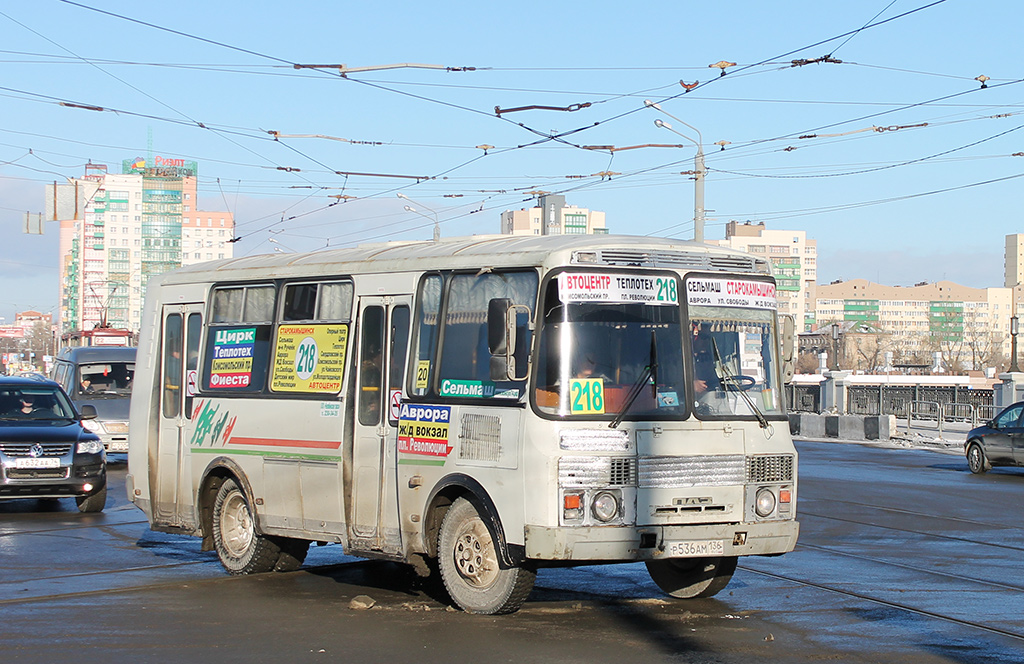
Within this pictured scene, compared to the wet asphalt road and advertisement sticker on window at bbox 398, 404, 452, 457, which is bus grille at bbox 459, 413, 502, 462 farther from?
the wet asphalt road

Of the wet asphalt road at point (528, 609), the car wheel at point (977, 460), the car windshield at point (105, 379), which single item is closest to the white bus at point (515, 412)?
the wet asphalt road at point (528, 609)

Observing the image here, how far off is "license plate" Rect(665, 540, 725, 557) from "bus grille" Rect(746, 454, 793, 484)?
0.54m

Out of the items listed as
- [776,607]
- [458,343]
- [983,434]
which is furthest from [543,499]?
[983,434]

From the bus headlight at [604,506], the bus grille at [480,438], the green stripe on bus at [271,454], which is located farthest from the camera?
the green stripe on bus at [271,454]

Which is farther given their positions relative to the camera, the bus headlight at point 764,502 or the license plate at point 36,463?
the license plate at point 36,463

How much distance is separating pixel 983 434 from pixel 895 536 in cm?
1294

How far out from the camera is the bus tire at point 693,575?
31.9 ft

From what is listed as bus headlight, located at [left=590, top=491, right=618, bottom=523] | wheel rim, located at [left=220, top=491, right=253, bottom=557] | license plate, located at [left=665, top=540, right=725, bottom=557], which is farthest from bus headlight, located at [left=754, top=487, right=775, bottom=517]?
wheel rim, located at [left=220, top=491, right=253, bottom=557]

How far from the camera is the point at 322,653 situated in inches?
304

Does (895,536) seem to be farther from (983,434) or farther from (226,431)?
(983,434)

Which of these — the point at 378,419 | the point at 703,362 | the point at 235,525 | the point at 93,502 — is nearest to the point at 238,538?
the point at 235,525

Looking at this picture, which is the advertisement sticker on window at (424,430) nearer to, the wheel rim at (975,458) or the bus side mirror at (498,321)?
the bus side mirror at (498,321)

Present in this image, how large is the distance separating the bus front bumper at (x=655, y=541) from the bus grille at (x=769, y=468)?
317mm

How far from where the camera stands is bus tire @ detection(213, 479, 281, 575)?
1116cm
